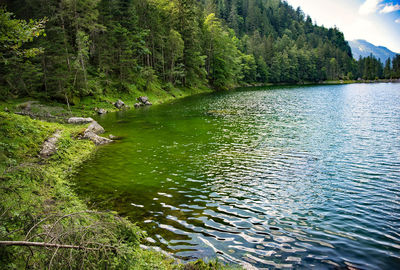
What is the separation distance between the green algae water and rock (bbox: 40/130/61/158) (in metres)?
2.48

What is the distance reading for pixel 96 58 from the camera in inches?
1758

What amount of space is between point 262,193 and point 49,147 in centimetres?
1299

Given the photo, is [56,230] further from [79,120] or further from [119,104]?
[119,104]

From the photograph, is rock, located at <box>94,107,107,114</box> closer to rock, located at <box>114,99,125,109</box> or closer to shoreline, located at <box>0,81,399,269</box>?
rock, located at <box>114,99,125,109</box>

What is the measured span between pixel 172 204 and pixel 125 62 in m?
41.7

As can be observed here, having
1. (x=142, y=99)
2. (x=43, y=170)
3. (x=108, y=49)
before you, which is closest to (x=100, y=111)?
(x=142, y=99)

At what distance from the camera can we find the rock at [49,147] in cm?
1441

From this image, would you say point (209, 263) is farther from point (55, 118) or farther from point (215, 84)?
point (215, 84)

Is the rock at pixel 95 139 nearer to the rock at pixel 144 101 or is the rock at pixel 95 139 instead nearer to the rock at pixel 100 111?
the rock at pixel 100 111

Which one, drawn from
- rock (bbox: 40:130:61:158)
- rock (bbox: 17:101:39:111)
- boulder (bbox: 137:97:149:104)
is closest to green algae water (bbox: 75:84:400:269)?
rock (bbox: 40:130:61:158)

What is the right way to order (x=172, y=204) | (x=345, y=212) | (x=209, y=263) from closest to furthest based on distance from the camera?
(x=209, y=263) → (x=345, y=212) → (x=172, y=204)

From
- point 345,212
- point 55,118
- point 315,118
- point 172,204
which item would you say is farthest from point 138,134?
point 315,118

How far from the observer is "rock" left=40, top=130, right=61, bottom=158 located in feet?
47.3

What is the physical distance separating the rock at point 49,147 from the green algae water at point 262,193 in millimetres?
2479
